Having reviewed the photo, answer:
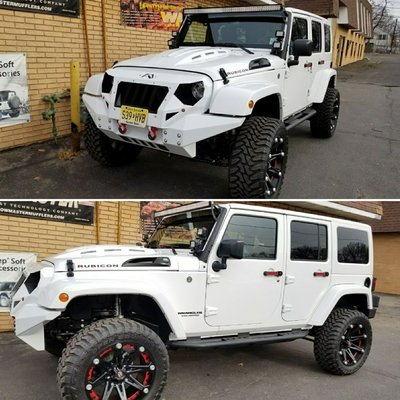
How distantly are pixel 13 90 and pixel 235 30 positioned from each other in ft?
11.1

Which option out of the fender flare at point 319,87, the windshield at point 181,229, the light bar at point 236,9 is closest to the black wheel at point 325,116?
the fender flare at point 319,87

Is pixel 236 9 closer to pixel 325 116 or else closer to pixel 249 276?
pixel 325 116

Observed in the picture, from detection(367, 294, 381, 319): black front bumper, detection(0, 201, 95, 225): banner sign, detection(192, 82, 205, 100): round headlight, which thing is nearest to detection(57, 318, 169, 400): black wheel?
detection(192, 82, 205, 100): round headlight

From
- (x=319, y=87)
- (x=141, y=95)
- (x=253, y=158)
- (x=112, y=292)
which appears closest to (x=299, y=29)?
(x=319, y=87)

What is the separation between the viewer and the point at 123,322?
3795 millimetres

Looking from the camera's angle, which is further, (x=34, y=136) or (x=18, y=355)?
(x=34, y=136)

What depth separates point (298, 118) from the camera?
7.77 m

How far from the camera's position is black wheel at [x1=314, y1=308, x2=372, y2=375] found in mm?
5309

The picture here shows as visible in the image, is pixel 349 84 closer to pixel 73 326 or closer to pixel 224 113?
pixel 224 113

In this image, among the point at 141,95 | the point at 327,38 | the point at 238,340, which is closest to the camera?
the point at 238,340

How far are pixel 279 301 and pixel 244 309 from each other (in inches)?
19.5

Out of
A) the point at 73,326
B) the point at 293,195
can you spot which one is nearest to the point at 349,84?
the point at 293,195

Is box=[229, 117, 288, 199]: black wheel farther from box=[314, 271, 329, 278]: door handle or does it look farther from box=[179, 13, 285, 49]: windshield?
box=[179, 13, 285, 49]: windshield

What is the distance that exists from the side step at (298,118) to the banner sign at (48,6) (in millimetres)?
3898
